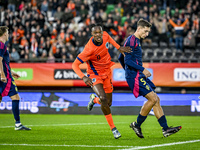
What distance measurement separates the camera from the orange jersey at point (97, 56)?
26.6 feet

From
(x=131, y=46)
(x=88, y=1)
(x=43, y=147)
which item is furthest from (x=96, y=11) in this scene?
(x=43, y=147)

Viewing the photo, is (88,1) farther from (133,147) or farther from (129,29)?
(133,147)

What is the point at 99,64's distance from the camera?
27.7 feet

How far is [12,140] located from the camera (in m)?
7.48

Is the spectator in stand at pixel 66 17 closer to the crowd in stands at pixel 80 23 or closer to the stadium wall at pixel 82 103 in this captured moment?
the crowd in stands at pixel 80 23

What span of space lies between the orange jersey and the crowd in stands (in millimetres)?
9698

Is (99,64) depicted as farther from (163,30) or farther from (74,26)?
(74,26)

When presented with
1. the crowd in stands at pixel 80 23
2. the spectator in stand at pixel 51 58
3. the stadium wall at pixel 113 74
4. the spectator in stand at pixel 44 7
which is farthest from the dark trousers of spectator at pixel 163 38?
the spectator in stand at pixel 44 7

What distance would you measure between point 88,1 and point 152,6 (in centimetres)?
385

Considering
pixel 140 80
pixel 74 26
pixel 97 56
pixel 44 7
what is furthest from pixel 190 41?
pixel 140 80

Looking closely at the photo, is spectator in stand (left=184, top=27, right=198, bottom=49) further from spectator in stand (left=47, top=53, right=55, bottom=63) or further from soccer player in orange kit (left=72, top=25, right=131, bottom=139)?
soccer player in orange kit (left=72, top=25, right=131, bottom=139)

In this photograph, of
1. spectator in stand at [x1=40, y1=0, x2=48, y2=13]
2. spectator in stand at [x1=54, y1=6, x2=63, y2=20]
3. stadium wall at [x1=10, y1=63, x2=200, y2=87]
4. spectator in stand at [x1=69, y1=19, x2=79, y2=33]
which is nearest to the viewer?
stadium wall at [x1=10, y1=63, x2=200, y2=87]

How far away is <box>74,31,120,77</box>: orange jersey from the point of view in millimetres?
8094

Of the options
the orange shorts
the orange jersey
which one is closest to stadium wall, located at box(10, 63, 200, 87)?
the orange shorts
